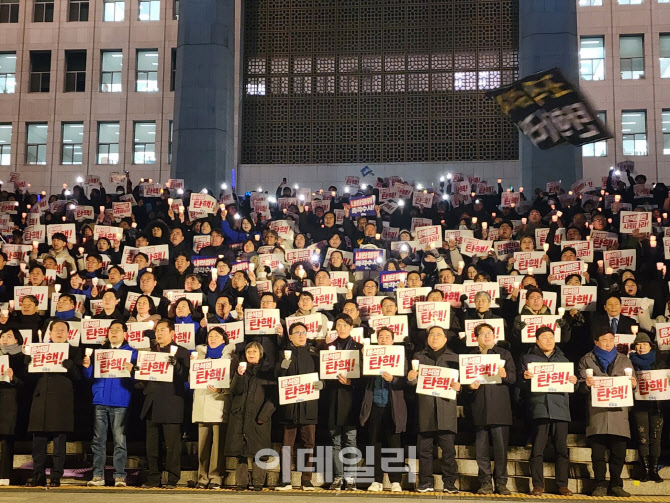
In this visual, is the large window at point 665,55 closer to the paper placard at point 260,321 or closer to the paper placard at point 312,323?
the paper placard at point 312,323

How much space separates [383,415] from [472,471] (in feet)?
4.04

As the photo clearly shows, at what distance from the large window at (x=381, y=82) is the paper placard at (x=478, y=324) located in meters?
18.2

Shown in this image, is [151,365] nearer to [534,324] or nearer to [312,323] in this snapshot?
[312,323]

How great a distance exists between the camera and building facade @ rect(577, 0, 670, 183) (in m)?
31.4

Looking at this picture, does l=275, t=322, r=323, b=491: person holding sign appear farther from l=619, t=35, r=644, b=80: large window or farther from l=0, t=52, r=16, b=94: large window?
l=0, t=52, r=16, b=94: large window

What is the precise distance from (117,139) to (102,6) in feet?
16.7

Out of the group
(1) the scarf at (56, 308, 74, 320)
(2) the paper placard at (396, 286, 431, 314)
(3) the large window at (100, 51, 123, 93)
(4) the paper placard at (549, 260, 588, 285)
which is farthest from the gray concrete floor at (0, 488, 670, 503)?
(3) the large window at (100, 51, 123, 93)

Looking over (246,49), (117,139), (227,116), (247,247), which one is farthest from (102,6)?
(247,247)

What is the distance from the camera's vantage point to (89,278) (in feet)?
44.8

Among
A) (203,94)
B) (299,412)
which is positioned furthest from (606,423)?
(203,94)

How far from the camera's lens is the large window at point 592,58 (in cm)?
3188

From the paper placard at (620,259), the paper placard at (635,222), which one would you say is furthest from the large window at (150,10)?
the paper placard at (620,259)

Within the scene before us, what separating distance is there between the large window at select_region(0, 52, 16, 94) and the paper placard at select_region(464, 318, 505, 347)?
28.1 meters

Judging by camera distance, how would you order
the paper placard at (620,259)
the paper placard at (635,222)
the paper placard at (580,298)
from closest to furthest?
the paper placard at (580,298), the paper placard at (620,259), the paper placard at (635,222)
